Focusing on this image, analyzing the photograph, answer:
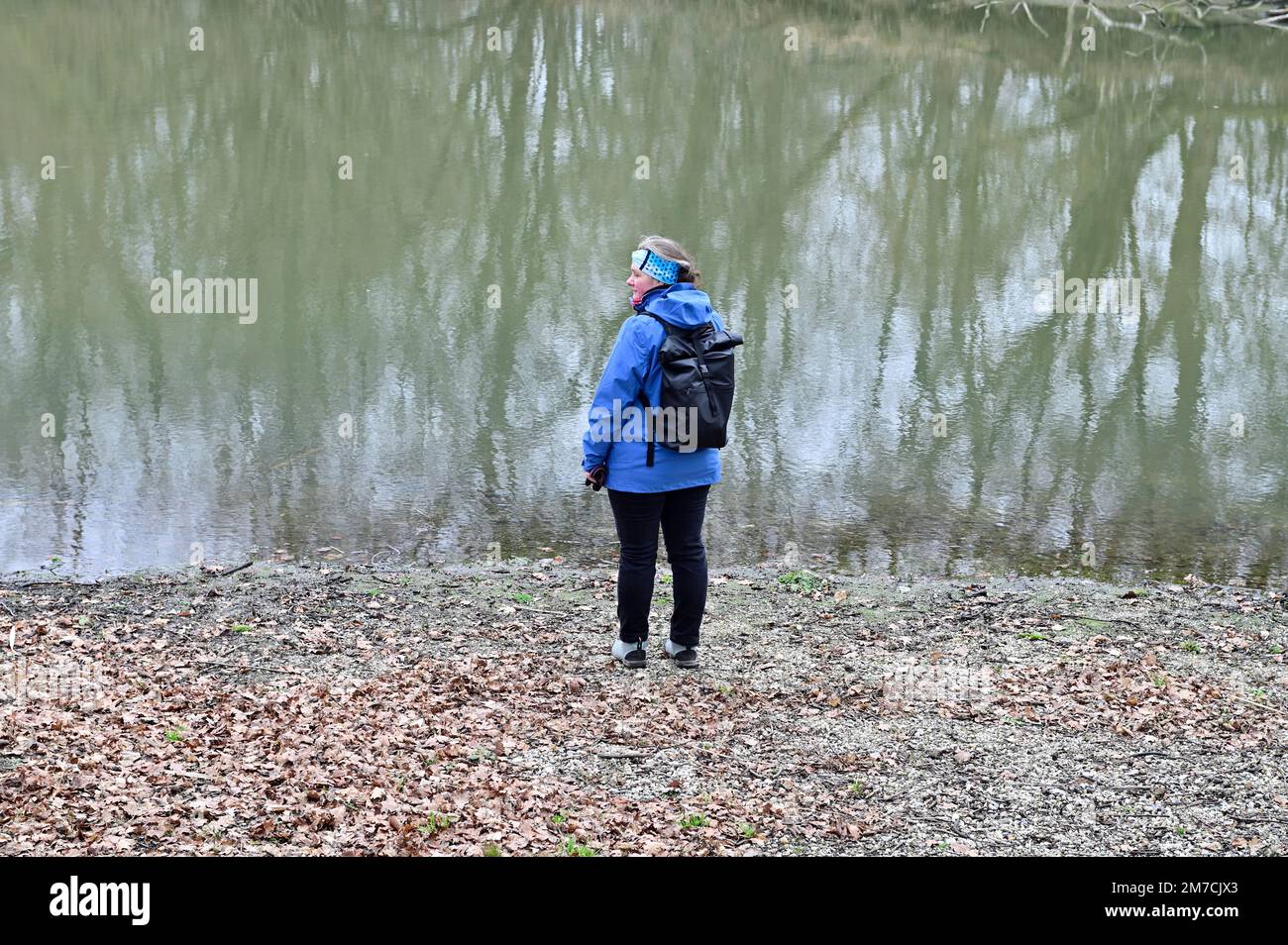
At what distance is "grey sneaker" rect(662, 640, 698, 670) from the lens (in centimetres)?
712

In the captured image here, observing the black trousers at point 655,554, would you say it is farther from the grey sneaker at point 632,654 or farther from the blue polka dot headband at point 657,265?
the blue polka dot headband at point 657,265

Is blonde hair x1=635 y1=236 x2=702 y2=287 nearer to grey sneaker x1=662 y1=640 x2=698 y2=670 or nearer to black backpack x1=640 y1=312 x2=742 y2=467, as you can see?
black backpack x1=640 y1=312 x2=742 y2=467

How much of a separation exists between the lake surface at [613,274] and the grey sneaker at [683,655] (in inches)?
116

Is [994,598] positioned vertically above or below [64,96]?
below

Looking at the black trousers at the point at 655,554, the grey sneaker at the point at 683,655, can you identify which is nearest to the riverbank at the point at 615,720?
the grey sneaker at the point at 683,655

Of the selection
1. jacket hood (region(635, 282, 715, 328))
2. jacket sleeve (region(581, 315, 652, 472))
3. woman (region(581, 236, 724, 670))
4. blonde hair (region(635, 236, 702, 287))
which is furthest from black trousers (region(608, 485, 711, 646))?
blonde hair (region(635, 236, 702, 287))

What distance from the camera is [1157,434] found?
45.1ft

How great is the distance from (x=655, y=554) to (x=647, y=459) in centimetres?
62

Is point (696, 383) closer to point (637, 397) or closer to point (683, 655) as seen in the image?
point (637, 397)

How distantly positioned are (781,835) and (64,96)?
27.4 meters

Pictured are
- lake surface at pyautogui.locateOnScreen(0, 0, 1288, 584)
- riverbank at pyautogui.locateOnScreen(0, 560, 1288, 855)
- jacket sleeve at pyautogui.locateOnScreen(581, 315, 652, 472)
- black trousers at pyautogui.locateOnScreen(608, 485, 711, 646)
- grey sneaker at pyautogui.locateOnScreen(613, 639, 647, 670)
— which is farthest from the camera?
lake surface at pyautogui.locateOnScreen(0, 0, 1288, 584)

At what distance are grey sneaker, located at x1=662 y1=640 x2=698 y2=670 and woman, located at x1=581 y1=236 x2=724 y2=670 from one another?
0.21 metres

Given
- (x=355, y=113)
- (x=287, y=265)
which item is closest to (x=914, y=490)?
(x=287, y=265)

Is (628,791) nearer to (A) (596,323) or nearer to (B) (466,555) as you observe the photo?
(B) (466,555)
